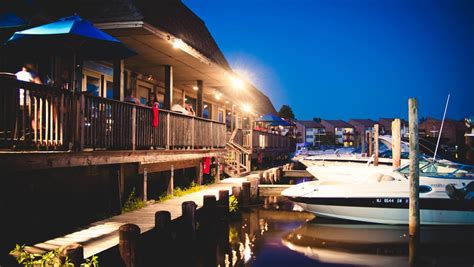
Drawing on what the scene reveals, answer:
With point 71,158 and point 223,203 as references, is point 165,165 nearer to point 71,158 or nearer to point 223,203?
point 223,203

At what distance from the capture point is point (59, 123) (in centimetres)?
784

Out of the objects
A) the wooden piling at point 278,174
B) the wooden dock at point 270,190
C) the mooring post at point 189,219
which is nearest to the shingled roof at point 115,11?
the mooring post at point 189,219

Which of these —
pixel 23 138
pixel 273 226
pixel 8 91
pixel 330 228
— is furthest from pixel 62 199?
pixel 330 228

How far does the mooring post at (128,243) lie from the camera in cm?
699

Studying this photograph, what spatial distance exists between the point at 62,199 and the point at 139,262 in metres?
3.72

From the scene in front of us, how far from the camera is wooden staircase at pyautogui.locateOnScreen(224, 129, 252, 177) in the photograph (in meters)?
21.5

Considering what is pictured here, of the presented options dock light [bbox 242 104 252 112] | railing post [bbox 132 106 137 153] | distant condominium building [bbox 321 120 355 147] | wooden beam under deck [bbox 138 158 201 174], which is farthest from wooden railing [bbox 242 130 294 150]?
distant condominium building [bbox 321 120 355 147]

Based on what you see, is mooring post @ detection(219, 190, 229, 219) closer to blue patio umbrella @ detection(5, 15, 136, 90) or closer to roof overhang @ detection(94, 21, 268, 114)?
roof overhang @ detection(94, 21, 268, 114)

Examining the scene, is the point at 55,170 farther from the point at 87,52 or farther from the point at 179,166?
the point at 179,166

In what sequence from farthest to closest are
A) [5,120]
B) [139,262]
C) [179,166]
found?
[179,166] → [139,262] → [5,120]

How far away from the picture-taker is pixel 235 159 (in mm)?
22141

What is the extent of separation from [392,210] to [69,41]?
11.0 m

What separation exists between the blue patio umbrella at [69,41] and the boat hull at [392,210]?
8305 millimetres

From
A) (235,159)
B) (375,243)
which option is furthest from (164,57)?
(375,243)
